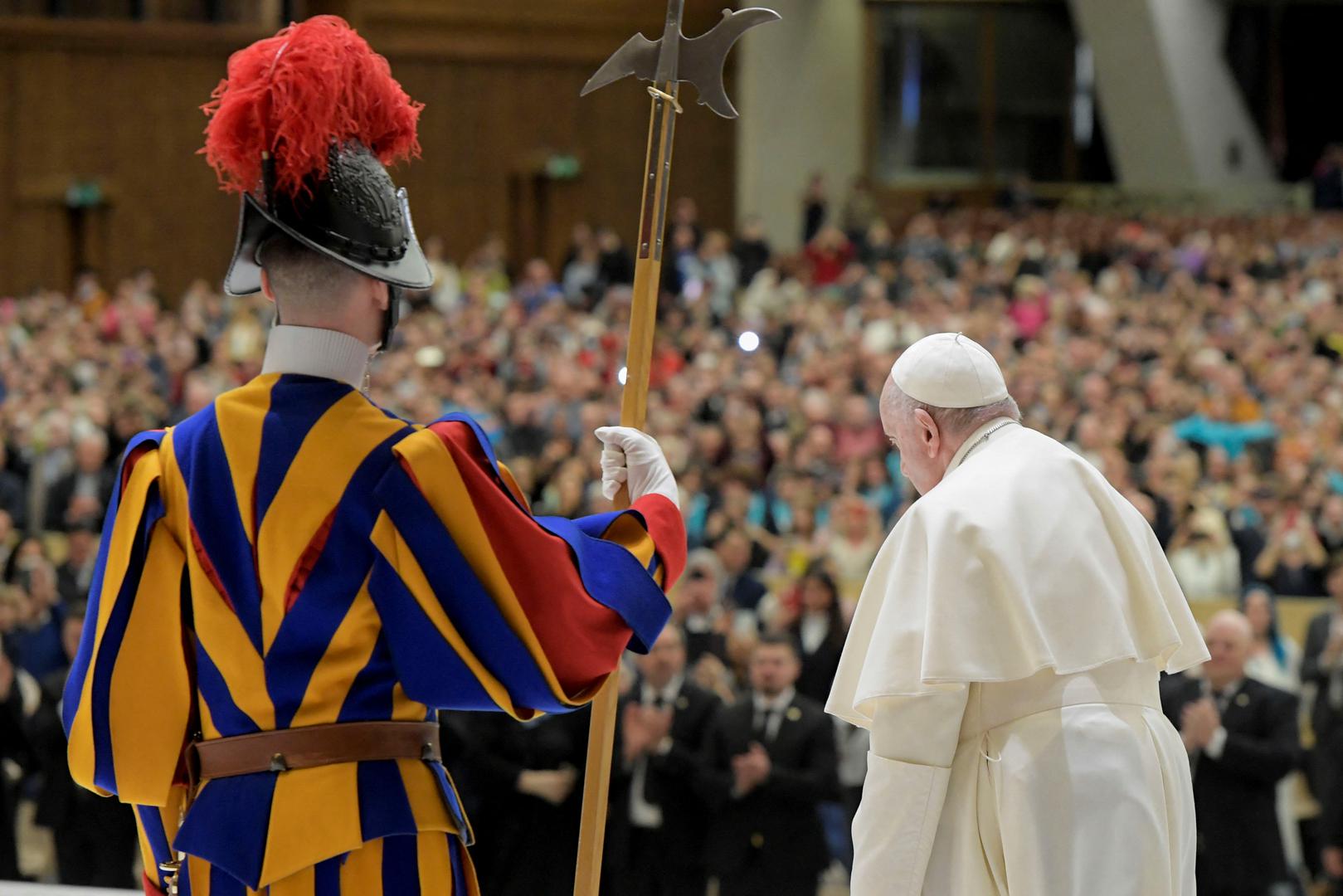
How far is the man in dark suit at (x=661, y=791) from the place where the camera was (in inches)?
296

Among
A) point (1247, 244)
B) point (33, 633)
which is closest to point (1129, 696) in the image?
point (33, 633)

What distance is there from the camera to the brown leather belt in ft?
9.04

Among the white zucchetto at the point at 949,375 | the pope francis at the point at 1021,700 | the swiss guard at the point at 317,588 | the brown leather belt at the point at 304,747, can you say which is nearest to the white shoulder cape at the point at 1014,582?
the pope francis at the point at 1021,700

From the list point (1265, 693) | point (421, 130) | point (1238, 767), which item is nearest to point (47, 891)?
point (1238, 767)

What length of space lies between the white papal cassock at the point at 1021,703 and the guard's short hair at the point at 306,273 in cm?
126

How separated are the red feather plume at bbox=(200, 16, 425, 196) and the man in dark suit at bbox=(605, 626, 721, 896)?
4.78 m

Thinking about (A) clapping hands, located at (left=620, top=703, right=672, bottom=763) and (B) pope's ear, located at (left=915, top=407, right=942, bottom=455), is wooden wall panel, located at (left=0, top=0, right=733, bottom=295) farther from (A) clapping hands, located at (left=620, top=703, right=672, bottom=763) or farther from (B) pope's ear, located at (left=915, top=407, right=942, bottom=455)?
(B) pope's ear, located at (left=915, top=407, right=942, bottom=455)

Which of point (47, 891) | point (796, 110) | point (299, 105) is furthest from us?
point (796, 110)

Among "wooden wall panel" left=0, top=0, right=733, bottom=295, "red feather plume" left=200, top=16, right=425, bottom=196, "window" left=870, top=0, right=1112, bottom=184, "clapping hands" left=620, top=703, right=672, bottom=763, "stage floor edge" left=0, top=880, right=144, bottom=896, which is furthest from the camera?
"window" left=870, top=0, right=1112, bottom=184

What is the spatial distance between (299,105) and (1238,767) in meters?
5.69

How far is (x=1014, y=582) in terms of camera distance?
3.34 meters

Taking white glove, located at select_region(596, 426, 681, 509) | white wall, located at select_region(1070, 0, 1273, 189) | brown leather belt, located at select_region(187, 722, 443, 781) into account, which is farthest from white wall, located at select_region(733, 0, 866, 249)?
brown leather belt, located at select_region(187, 722, 443, 781)

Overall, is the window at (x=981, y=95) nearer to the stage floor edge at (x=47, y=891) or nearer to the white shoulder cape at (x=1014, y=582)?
the stage floor edge at (x=47, y=891)

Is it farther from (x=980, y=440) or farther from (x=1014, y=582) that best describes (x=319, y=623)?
(x=980, y=440)
